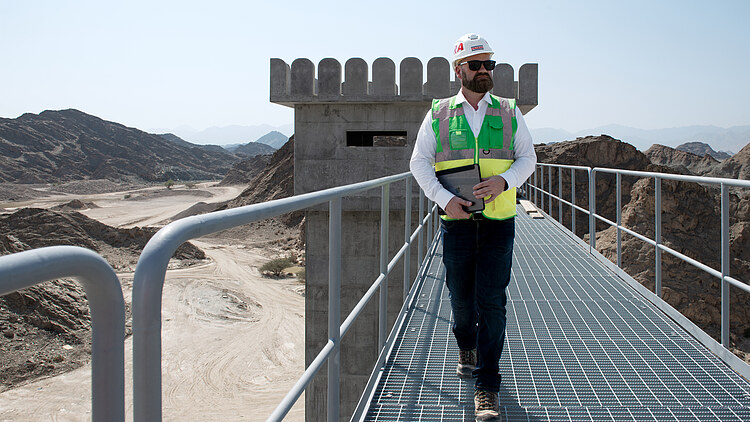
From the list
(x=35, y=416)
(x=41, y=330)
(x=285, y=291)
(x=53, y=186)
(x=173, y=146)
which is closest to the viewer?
(x=35, y=416)

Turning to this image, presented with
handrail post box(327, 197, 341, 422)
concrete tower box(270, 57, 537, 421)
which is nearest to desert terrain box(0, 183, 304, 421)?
concrete tower box(270, 57, 537, 421)

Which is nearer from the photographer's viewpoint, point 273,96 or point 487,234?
point 487,234

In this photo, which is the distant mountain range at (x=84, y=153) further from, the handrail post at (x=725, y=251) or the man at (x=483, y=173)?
the handrail post at (x=725, y=251)

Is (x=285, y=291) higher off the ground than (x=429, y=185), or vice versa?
(x=429, y=185)

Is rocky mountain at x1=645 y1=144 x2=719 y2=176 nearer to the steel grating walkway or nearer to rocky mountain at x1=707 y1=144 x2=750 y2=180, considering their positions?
rocky mountain at x1=707 y1=144 x2=750 y2=180

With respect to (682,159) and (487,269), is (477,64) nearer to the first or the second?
(487,269)

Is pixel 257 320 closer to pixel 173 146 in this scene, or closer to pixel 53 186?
pixel 53 186

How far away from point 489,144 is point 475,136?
86 millimetres

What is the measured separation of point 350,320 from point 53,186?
7113 cm

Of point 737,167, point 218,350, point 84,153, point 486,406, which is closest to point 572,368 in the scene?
point 486,406

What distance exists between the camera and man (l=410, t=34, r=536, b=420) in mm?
3037

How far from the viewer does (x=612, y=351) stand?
4.28 meters

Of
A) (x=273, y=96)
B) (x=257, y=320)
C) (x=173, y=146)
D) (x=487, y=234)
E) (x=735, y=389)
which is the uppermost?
(x=173, y=146)

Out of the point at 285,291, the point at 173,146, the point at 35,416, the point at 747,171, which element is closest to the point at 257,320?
A: the point at 285,291
